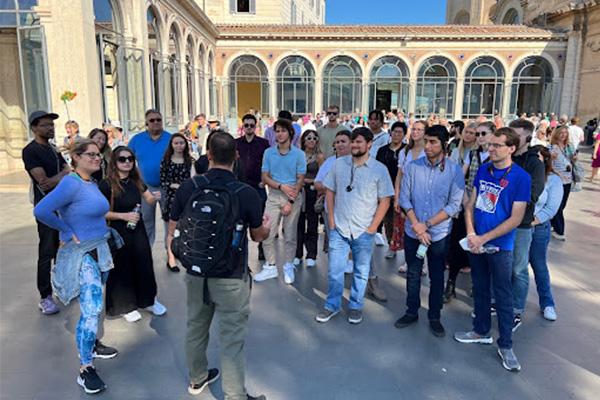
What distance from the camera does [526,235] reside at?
12.1 ft

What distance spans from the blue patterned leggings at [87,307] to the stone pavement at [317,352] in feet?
1.03

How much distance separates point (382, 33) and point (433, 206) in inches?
1048

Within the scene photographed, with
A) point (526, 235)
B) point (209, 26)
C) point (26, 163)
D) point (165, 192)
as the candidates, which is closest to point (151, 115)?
point (165, 192)

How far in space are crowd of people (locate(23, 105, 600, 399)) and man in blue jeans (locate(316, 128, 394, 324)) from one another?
13 mm

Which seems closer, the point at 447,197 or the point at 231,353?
the point at 231,353

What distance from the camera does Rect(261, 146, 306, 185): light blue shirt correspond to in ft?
16.1

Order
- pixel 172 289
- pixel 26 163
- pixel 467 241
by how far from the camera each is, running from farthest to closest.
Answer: pixel 172 289 < pixel 26 163 < pixel 467 241

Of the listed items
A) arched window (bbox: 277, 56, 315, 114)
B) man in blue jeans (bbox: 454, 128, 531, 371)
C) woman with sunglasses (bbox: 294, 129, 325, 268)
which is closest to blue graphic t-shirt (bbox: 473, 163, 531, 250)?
man in blue jeans (bbox: 454, 128, 531, 371)

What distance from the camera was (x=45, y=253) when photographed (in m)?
Answer: 4.12

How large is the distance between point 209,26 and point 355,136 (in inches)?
916

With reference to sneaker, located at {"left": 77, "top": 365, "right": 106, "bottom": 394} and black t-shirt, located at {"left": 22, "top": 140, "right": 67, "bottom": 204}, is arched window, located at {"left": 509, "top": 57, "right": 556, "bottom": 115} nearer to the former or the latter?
black t-shirt, located at {"left": 22, "top": 140, "right": 67, "bottom": 204}

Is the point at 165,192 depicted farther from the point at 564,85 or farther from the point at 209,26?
the point at 564,85

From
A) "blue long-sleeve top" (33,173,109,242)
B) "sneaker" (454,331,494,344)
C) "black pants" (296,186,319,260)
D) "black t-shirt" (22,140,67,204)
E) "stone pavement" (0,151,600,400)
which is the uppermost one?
"black t-shirt" (22,140,67,204)

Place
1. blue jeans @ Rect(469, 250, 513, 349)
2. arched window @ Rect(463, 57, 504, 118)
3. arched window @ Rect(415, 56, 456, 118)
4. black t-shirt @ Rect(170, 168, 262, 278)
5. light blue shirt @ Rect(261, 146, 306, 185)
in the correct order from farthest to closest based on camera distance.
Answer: arched window @ Rect(415, 56, 456, 118)
arched window @ Rect(463, 57, 504, 118)
light blue shirt @ Rect(261, 146, 306, 185)
blue jeans @ Rect(469, 250, 513, 349)
black t-shirt @ Rect(170, 168, 262, 278)
